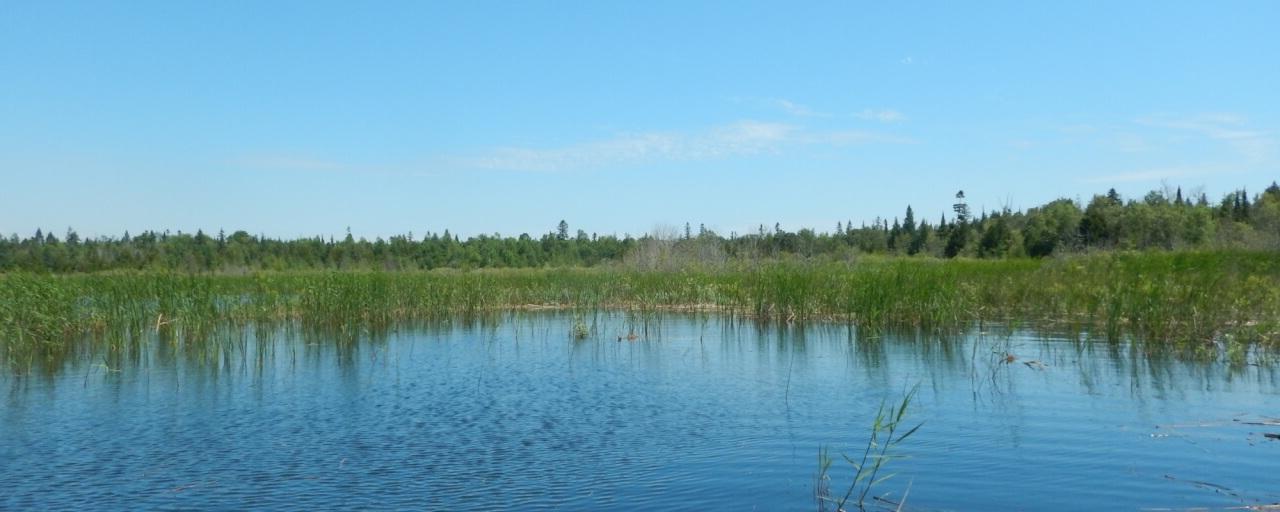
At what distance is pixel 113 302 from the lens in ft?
49.8

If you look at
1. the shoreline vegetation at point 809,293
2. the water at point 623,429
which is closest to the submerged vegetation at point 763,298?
the shoreline vegetation at point 809,293

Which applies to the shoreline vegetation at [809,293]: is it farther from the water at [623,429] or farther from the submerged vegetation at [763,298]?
the water at [623,429]

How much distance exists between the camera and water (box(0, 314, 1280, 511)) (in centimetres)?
689

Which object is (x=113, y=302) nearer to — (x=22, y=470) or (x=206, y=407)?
(x=206, y=407)

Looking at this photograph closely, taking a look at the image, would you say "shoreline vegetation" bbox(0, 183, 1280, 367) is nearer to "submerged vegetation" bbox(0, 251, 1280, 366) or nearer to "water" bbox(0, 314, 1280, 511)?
"submerged vegetation" bbox(0, 251, 1280, 366)

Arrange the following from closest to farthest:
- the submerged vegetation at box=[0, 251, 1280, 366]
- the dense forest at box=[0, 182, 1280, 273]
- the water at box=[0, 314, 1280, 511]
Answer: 1. the water at box=[0, 314, 1280, 511]
2. the submerged vegetation at box=[0, 251, 1280, 366]
3. the dense forest at box=[0, 182, 1280, 273]

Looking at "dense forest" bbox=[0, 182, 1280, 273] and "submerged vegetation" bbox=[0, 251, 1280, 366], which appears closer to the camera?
"submerged vegetation" bbox=[0, 251, 1280, 366]

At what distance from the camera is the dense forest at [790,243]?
2983 cm

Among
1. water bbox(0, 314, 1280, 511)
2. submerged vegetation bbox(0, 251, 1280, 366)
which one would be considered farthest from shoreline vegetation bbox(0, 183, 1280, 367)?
water bbox(0, 314, 1280, 511)

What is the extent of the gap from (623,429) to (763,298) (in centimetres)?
1245

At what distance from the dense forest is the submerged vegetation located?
5.07ft

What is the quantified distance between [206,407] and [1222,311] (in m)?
14.6

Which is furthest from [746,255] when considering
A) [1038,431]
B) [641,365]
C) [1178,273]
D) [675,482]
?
[675,482]

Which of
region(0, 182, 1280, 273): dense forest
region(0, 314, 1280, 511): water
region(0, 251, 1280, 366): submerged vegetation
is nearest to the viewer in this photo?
region(0, 314, 1280, 511): water
